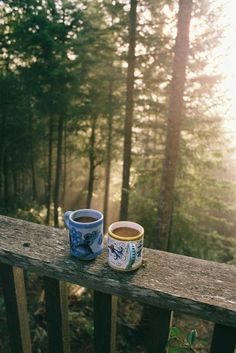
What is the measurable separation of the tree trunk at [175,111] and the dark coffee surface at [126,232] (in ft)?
18.9

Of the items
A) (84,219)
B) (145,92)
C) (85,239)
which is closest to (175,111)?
(145,92)

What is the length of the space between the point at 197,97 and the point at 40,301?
7.65 m

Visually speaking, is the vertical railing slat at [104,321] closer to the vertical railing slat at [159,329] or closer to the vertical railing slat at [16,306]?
the vertical railing slat at [159,329]

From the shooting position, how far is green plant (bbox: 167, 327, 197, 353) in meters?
1.33

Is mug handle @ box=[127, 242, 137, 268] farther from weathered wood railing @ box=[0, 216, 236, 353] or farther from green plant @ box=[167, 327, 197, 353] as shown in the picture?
green plant @ box=[167, 327, 197, 353]

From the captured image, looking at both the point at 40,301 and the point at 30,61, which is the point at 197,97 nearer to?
the point at 40,301

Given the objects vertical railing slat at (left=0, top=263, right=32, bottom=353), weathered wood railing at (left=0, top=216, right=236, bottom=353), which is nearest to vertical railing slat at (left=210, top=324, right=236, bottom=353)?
weathered wood railing at (left=0, top=216, right=236, bottom=353)

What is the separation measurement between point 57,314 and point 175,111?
6.06 metres

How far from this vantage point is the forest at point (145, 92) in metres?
8.99

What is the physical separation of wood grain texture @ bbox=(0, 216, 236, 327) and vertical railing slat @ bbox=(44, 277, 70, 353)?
0.09m

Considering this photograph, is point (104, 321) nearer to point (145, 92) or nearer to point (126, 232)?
point (126, 232)

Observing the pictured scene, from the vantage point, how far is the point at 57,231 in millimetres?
1814

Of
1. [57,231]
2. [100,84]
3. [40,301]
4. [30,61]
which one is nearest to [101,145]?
[100,84]

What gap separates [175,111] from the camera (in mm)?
7062
